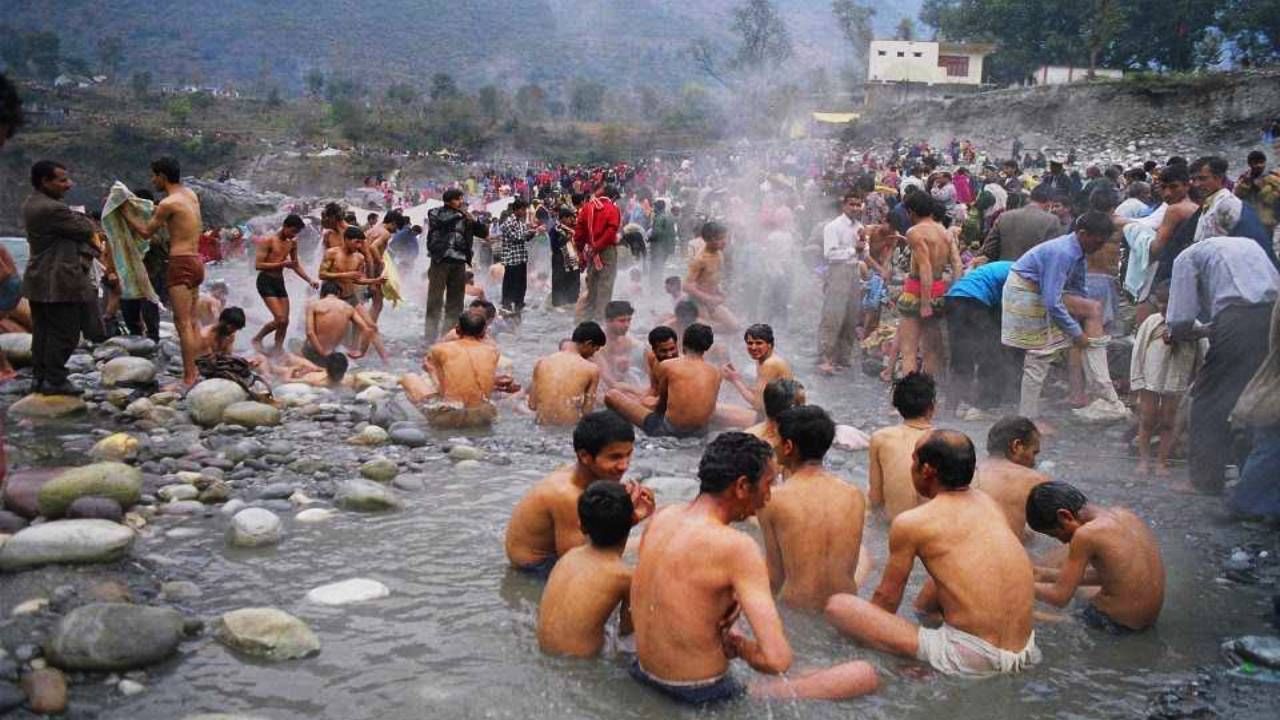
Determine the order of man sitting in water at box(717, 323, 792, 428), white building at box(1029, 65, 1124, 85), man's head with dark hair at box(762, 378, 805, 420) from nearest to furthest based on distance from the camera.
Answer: man's head with dark hair at box(762, 378, 805, 420) → man sitting in water at box(717, 323, 792, 428) → white building at box(1029, 65, 1124, 85)

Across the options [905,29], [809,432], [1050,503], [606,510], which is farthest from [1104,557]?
[905,29]

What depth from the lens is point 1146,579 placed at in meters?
4.21

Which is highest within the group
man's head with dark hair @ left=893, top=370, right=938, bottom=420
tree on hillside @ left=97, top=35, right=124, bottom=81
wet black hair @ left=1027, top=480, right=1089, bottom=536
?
tree on hillside @ left=97, top=35, right=124, bottom=81

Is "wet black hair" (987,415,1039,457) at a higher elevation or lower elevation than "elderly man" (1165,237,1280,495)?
lower

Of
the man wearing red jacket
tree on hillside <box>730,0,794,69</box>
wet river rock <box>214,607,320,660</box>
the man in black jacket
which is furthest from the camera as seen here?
tree on hillside <box>730,0,794,69</box>

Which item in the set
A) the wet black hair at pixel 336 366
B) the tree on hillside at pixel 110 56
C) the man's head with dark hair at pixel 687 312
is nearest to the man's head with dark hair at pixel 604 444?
the man's head with dark hair at pixel 687 312

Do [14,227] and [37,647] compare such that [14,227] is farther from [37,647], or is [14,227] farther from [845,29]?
[845,29]

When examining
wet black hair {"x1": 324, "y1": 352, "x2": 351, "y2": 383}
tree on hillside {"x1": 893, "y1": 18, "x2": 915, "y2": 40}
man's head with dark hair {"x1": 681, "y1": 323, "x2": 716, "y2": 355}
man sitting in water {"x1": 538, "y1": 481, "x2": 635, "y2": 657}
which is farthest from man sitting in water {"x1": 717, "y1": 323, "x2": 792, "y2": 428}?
tree on hillside {"x1": 893, "y1": 18, "x2": 915, "y2": 40}

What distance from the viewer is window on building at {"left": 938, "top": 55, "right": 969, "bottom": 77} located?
56844 mm

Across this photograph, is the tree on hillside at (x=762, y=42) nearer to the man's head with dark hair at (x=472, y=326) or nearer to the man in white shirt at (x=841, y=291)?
the man in white shirt at (x=841, y=291)

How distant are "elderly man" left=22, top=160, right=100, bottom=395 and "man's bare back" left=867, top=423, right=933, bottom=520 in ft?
18.6

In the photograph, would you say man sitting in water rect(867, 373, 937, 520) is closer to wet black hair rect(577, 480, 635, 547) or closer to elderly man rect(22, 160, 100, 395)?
wet black hair rect(577, 480, 635, 547)

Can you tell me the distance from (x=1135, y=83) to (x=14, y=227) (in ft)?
137

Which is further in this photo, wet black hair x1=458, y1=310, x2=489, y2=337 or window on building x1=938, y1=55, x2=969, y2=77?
window on building x1=938, y1=55, x2=969, y2=77
